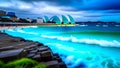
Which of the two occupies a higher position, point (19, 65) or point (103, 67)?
point (19, 65)

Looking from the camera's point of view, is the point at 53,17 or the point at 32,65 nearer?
the point at 32,65

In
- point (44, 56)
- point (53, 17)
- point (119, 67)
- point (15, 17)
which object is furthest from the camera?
point (53, 17)

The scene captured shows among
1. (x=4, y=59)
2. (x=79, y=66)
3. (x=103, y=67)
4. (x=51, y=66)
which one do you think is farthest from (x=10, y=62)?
(x=103, y=67)

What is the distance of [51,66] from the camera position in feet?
21.5

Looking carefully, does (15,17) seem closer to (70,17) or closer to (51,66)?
(70,17)

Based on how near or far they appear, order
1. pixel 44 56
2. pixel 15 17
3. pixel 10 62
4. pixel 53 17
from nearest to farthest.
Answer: pixel 10 62 < pixel 44 56 < pixel 15 17 < pixel 53 17

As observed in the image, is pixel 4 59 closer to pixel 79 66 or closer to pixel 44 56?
pixel 44 56

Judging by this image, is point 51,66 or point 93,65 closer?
point 51,66

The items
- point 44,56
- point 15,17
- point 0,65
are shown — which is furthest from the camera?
point 15,17

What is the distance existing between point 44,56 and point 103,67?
12.4 feet

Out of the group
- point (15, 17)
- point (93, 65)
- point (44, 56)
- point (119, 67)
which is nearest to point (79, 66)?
point (93, 65)

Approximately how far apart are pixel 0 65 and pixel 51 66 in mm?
1495

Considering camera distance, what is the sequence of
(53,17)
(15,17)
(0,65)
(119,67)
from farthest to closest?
(53,17), (15,17), (119,67), (0,65)

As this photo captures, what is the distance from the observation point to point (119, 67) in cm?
997
